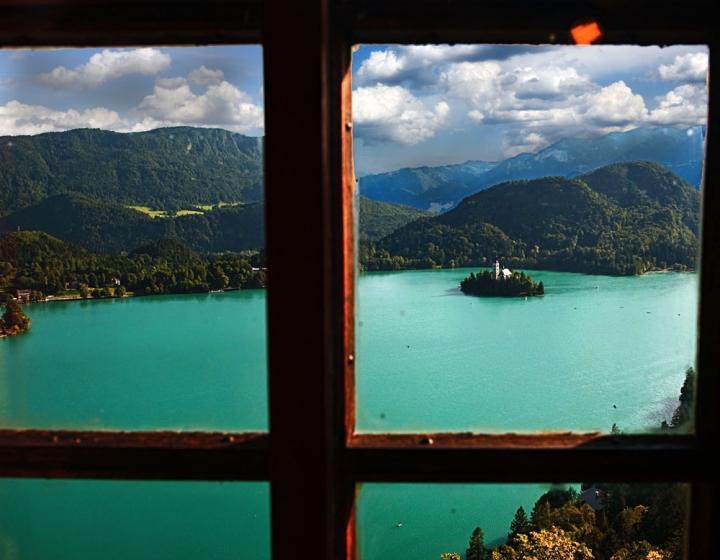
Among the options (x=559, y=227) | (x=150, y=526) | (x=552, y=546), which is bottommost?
(x=150, y=526)

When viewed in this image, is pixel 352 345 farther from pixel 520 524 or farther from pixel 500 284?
pixel 520 524

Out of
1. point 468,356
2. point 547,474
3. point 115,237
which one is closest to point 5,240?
point 547,474

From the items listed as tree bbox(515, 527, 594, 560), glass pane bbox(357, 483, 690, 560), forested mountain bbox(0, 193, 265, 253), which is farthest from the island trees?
tree bbox(515, 527, 594, 560)

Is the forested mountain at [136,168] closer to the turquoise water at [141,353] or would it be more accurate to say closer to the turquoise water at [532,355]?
the turquoise water at [532,355]

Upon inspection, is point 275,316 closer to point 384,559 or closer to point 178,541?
point 384,559

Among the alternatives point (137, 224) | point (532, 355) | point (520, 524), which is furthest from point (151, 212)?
point (520, 524)

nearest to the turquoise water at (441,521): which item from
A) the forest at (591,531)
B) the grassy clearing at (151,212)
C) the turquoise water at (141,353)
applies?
the forest at (591,531)

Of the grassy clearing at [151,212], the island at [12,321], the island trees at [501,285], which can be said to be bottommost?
the island at [12,321]
